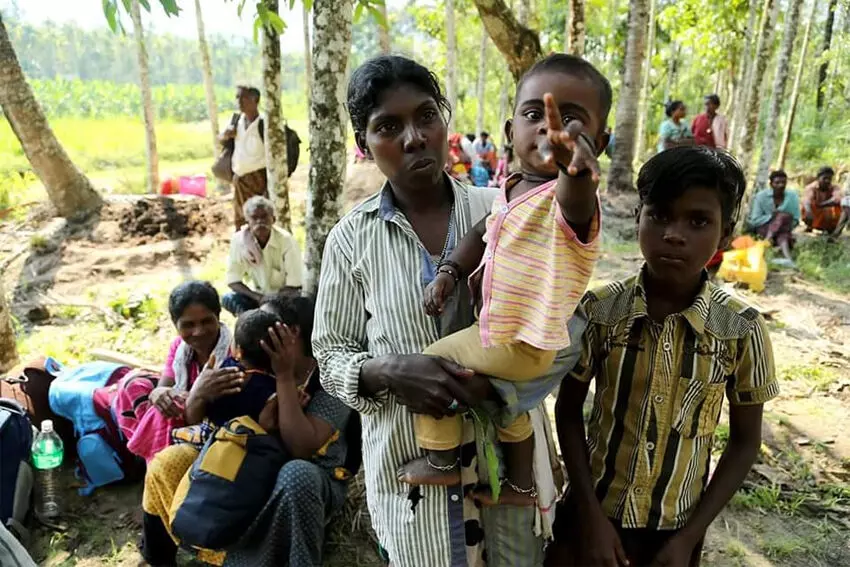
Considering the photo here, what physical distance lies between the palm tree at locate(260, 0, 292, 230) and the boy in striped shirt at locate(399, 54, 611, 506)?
4.38 m

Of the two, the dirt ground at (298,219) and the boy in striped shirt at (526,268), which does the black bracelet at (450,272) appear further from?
→ the dirt ground at (298,219)

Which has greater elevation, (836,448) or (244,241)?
(244,241)

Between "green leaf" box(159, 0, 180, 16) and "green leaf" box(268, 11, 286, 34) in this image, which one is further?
"green leaf" box(268, 11, 286, 34)

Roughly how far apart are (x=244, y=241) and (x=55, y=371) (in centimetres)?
149

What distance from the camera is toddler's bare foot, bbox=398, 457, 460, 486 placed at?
1.35 meters

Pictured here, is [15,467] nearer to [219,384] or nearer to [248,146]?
[219,384]

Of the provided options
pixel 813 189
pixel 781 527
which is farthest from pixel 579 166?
pixel 813 189

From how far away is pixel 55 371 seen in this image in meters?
3.55

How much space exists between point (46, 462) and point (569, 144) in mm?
3313

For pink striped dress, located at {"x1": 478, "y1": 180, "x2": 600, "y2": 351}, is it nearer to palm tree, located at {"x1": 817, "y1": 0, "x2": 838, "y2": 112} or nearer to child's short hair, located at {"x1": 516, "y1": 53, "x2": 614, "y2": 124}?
child's short hair, located at {"x1": 516, "y1": 53, "x2": 614, "y2": 124}

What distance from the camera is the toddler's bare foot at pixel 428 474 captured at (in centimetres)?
135

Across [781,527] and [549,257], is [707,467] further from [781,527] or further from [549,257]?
[781,527]

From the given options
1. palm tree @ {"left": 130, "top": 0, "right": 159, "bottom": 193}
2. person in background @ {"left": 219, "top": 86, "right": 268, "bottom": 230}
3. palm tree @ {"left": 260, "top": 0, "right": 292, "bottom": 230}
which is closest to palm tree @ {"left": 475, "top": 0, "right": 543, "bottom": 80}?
palm tree @ {"left": 260, "top": 0, "right": 292, "bottom": 230}

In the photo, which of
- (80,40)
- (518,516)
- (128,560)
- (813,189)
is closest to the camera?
(518,516)
